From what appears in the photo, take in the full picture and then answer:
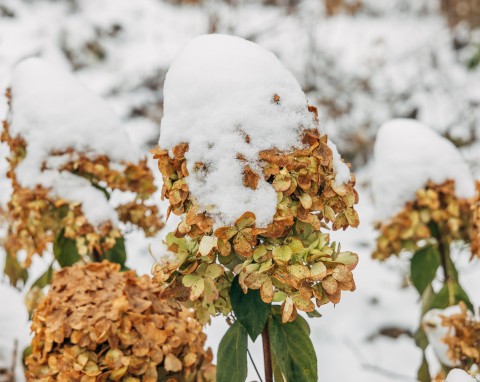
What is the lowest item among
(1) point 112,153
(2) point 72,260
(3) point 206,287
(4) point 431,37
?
(3) point 206,287

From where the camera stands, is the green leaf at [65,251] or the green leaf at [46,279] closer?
the green leaf at [65,251]

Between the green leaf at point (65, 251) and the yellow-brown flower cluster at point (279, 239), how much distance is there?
561 mm

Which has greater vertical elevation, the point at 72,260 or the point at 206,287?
the point at 72,260

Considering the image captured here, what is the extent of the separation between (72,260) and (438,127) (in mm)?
3156

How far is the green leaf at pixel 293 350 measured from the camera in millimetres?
832

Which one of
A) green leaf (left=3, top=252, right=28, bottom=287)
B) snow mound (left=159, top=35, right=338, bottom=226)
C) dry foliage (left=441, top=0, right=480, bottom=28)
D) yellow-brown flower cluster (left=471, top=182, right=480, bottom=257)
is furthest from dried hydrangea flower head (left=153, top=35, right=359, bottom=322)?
dry foliage (left=441, top=0, right=480, bottom=28)

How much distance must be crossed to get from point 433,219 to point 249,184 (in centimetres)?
84

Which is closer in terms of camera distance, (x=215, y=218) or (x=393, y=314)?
(x=215, y=218)

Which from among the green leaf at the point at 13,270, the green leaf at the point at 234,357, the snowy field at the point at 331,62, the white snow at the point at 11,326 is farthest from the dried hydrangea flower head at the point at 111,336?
the snowy field at the point at 331,62

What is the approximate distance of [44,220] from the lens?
→ 1.26 metres

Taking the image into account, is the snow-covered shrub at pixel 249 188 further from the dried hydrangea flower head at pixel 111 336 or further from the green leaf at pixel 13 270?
the green leaf at pixel 13 270

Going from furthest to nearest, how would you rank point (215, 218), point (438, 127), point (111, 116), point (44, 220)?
point (438, 127), point (111, 116), point (44, 220), point (215, 218)

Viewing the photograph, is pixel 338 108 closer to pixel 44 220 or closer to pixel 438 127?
pixel 438 127

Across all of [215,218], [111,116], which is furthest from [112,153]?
[215,218]
